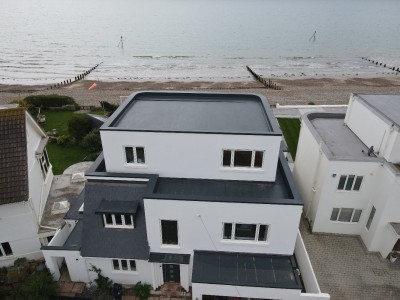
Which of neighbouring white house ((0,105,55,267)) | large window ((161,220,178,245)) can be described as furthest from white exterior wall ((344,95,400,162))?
neighbouring white house ((0,105,55,267))

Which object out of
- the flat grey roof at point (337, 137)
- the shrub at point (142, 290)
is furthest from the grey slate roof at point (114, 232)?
the flat grey roof at point (337, 137)

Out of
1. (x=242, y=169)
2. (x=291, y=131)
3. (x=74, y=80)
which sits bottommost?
(x=74, y=80)

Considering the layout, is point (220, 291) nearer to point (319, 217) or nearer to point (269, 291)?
point (269, 291)

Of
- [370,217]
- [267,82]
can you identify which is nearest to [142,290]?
[370,217]

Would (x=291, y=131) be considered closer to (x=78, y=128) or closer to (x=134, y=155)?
(x=78, y=128)

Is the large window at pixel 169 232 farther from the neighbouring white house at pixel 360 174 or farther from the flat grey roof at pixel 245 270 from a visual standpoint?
the neighbouring white house at pixel 360 174

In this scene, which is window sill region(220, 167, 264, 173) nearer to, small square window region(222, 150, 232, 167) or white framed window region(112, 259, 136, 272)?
small square window region(222, 150, 232, 167)

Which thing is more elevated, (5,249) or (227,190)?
(227,190)
